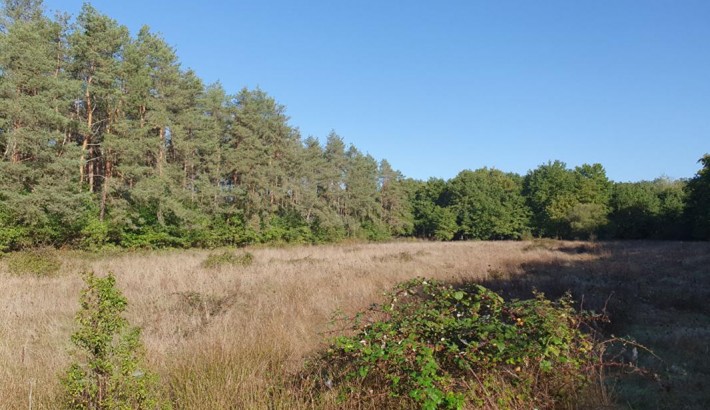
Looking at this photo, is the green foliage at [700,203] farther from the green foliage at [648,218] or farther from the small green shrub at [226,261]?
the small green shrub at [226,261]

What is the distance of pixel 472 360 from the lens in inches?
115

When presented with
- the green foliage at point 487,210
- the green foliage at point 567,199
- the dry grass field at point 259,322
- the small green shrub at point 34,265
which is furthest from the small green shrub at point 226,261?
the green foliage at point 487,210

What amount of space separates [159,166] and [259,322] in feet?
75.7

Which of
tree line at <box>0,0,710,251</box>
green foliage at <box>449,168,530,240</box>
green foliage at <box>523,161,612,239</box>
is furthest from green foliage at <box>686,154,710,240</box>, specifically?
green foliage at <box>449,168,530,240</box>

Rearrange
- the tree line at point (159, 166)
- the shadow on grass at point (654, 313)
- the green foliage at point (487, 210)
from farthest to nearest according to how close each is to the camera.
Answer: the green foliage at point (487, 210) → the tree line at point (159, 166) → the shadow on grass at point (654, 313)

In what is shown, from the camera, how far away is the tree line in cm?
1897

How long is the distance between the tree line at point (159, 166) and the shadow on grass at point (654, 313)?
21.1 m

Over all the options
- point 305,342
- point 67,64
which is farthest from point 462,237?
point 305,342

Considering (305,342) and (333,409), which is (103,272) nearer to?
(305,342)

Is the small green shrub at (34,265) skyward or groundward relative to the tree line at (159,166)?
groundward

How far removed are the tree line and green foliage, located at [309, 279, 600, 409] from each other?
2142cm

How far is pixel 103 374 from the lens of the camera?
2715mm

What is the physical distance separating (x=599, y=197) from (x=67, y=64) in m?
61.2

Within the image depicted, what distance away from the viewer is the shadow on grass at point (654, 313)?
3.94 meters
